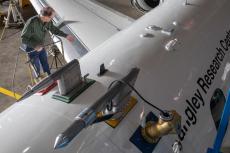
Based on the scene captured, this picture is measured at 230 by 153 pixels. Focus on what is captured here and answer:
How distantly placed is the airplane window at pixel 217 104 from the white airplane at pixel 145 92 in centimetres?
1

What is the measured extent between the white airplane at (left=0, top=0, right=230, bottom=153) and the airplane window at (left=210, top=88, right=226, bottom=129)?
0.01 meters

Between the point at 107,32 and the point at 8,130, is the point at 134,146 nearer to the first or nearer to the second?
the point at 8,130

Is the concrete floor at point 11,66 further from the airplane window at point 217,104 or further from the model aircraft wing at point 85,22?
the airplane window at point 217,104

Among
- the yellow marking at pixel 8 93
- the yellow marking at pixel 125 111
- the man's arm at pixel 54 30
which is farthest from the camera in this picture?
the yellow marking at pixel 8 93

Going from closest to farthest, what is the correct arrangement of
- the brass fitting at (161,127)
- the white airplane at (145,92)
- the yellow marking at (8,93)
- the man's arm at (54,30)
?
the white airplane at (145,92)
the brass fitting at (161,127)
the man's arm at (54,30)
the yellow marking at (8,93)

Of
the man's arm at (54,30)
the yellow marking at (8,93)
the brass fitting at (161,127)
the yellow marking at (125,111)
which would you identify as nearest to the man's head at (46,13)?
the man's arm at (54,30)

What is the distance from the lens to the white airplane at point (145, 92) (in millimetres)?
2316

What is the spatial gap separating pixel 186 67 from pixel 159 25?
91 cm

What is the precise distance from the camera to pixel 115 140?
252 centimetres

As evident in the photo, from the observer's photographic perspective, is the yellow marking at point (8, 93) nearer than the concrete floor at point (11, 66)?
Yes

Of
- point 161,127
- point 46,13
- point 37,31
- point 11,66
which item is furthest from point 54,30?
point 161,127

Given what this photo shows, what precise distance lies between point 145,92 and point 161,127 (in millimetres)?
587

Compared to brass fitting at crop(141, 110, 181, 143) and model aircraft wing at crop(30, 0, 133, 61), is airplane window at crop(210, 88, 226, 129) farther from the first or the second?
model aircraft wing at crop(30, 0, 133, 61)

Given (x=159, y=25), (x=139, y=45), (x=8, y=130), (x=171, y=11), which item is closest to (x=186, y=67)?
(x=139, y=45)
